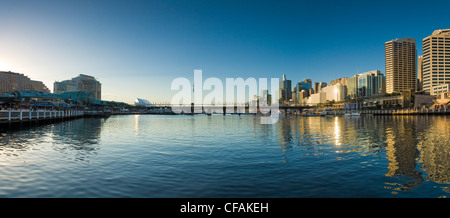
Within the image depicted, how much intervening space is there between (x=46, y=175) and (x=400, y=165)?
2197 cm

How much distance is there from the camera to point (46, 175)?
14836mm

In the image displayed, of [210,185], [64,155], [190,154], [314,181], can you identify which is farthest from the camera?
[190,154]

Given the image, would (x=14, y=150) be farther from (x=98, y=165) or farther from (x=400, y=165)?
(x=400, y=165)

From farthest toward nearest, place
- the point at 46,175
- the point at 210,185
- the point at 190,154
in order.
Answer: the point at 190,154 → the point at 46,175 → the point at 210,185

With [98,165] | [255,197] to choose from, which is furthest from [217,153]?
[255,197]

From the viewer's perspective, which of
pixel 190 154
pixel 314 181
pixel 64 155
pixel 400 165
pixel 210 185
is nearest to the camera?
pixel 210 185

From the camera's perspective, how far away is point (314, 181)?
45.7ft

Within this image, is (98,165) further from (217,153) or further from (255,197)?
(255,197)
